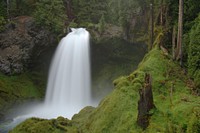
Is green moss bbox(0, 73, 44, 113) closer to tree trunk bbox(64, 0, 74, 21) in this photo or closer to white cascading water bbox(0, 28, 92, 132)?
white cascading water bbox(0, 28, 92, 132)

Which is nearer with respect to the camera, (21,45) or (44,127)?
(44,127)

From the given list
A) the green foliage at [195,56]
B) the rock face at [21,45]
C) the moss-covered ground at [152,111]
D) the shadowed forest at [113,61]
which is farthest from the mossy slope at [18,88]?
the green foliage at [195,56]

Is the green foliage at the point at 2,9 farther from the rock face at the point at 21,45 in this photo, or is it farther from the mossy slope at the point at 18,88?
the mossy slope at the point at 18,88

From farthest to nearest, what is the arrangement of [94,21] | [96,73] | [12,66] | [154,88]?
[94,21]
[96,73]
[12,66]
[154,88]

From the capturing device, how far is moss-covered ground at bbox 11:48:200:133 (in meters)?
11.1

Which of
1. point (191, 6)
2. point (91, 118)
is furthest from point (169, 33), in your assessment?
point (91, 118)

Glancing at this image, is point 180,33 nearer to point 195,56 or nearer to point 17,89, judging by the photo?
point 195,56

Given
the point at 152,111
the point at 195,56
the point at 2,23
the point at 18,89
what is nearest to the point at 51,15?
the point at 2,23

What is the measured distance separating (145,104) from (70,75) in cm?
2018

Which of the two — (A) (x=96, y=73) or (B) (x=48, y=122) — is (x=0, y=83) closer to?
(A) (x=96, y=73)

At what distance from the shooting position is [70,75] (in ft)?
101

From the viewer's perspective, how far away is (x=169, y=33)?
22.3 m

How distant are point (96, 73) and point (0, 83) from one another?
36.2ft

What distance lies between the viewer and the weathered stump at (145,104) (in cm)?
1131
